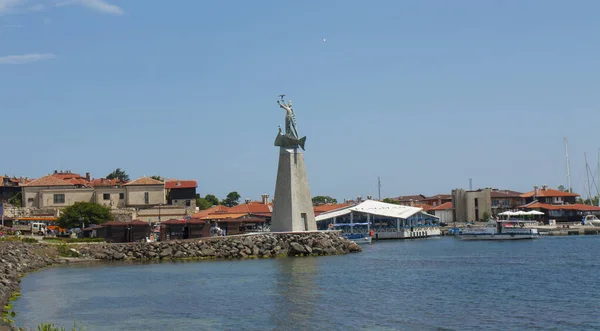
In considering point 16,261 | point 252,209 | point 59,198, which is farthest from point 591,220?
point 16,261

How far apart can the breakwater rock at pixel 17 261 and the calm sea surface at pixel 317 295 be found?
998 mm

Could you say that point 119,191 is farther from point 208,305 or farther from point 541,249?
point 208,305

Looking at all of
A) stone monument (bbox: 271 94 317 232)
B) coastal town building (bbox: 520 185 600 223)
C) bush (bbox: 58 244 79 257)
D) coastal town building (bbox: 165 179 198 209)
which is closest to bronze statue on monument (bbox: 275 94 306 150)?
stone monument (bbox: 271 94 317 232)

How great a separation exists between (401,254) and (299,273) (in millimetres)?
23462

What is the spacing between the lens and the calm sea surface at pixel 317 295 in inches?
1108

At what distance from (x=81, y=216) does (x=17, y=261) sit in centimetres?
2972

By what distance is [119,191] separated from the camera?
91.2 metres

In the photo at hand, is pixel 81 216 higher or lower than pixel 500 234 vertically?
higher

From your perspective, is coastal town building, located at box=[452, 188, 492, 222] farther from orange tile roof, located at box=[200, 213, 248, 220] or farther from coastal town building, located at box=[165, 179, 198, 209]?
coastal town building, located at box=[165, 179, 198, 209]

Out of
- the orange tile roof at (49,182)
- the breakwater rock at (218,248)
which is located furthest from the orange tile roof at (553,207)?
the orange tile roof at (49,182)

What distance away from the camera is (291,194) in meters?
60.5

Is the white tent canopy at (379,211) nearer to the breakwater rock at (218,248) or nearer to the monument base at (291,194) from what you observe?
the monument base at (291,194)

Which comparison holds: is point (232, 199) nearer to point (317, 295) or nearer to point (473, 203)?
point (473, 203)

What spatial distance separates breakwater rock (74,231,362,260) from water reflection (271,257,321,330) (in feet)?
20.6
